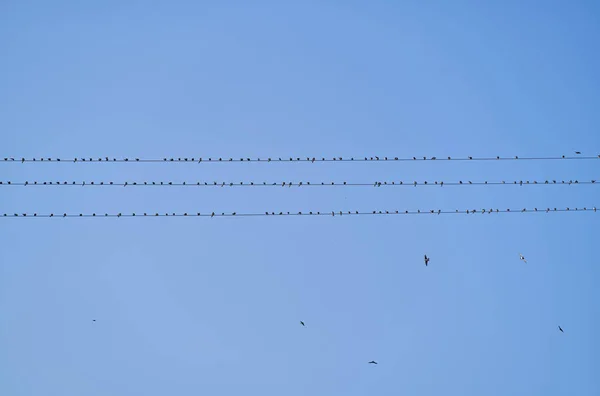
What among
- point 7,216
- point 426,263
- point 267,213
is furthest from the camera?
point 426,263

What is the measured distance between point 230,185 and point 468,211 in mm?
10084

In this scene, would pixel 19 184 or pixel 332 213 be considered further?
pixel 332 213

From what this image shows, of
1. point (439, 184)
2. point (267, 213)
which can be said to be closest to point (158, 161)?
point (267, 213)

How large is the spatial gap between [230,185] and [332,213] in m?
4.50

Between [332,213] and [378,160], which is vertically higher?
[378,160]

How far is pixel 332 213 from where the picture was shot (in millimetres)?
27297

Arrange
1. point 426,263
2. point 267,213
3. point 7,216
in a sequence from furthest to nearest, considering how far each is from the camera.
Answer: point 426,263 < point 267,213 < point 7,216

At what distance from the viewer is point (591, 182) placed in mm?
26875

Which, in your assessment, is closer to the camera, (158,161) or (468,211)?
(158,161)

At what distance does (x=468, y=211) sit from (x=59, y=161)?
16.9 m

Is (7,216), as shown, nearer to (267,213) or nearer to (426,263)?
(267,213)

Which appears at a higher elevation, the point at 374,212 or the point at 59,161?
the point at 59,161

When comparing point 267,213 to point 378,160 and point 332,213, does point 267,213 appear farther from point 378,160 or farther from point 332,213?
point 378,160

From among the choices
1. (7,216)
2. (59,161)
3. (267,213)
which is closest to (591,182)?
(267,213)
